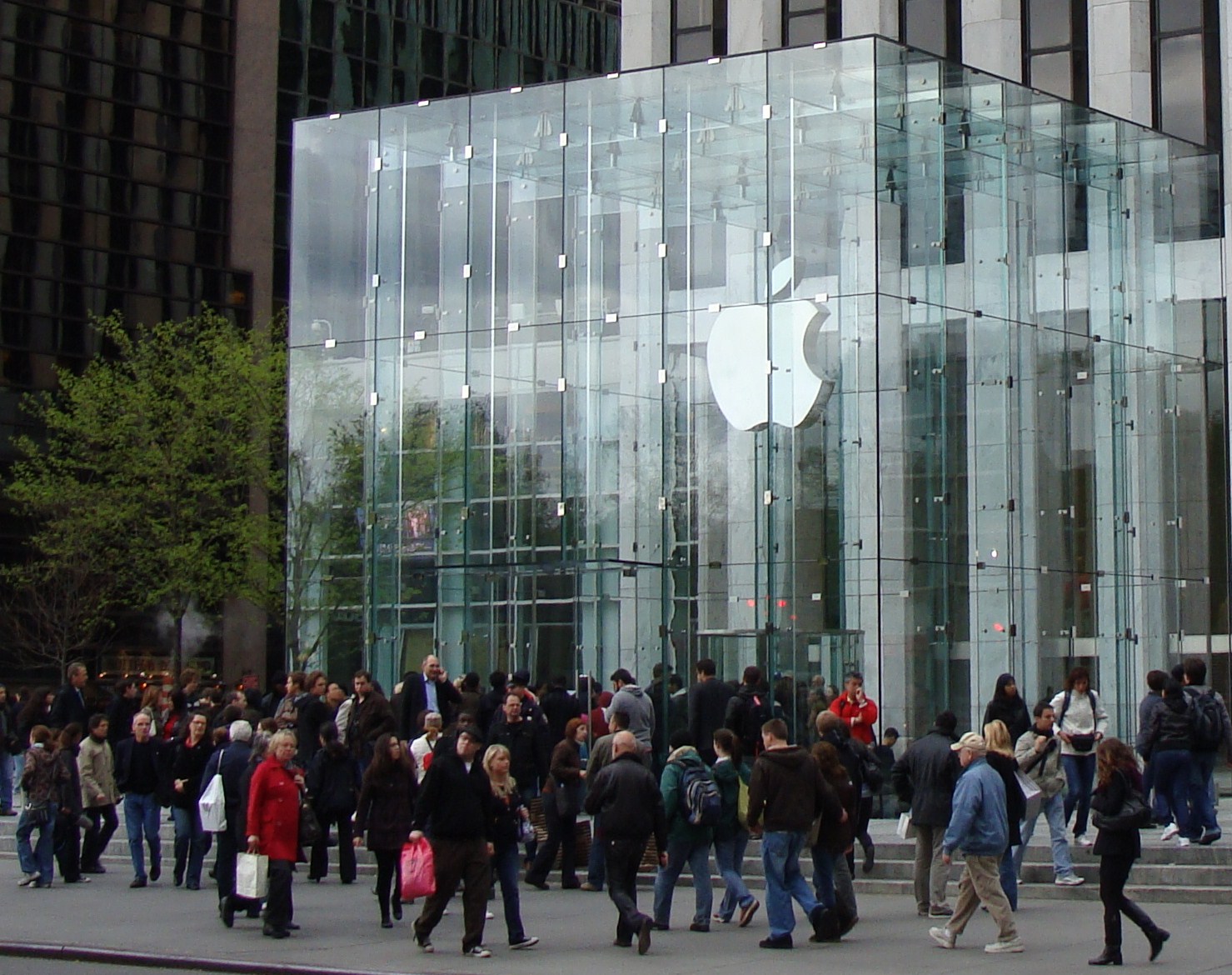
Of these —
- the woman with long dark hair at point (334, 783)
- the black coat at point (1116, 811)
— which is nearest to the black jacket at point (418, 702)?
the woman with long dark hair at point (334, 783)

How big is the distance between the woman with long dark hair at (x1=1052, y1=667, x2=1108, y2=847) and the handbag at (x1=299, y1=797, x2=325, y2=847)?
7.06 m

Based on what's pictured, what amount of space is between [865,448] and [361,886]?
27.5 ft

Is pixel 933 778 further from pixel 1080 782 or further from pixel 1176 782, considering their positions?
pixel 1176 782

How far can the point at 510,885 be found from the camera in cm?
1731

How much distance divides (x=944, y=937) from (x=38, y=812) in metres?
10.1

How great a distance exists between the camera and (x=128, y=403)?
55781mm

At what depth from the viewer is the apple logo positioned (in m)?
27.0

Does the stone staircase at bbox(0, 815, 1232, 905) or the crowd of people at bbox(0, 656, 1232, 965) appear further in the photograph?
the stone staircase at bbox(0, 815, 1232, 905)

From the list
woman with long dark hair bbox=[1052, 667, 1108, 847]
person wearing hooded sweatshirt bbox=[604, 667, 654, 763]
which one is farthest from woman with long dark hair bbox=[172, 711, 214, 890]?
woman with long dark hair bbox=[1052, 667, 1108, 847]

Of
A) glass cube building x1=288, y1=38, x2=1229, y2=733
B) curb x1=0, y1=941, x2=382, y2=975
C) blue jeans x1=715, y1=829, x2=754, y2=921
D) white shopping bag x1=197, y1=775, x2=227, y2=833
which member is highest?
glass cube building x1=288, y1=38, x2=1229, y2=733

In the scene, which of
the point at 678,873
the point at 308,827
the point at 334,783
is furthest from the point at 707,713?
the point at 678,873

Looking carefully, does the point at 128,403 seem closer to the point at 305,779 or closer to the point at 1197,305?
the point at 1197,305

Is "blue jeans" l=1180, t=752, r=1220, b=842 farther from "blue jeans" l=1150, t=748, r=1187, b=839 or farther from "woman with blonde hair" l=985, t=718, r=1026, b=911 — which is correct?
"woman with blonde hair" l=985, t=718, r=1026, b=911

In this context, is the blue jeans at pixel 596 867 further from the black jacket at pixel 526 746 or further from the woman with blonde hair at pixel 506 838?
the woman with blonde hair at pixel 506 838
